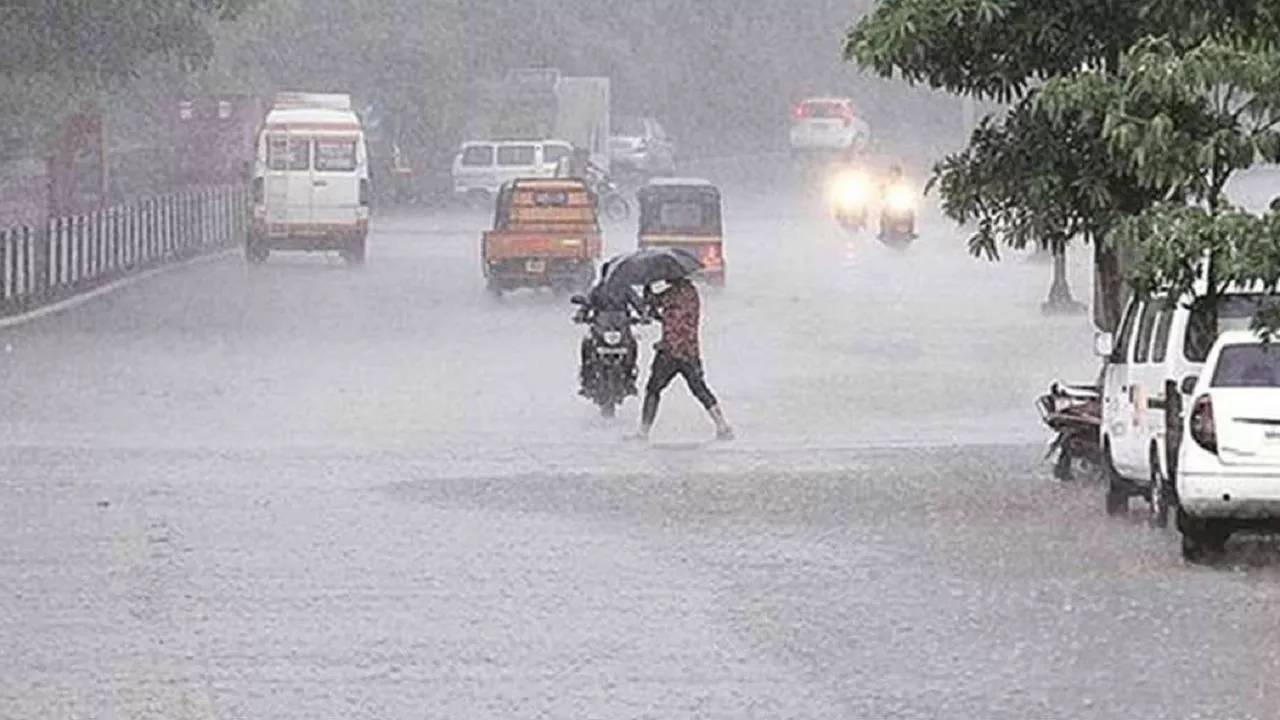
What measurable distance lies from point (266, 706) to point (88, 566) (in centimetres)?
518

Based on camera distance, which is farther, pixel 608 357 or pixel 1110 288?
pixel 608 357

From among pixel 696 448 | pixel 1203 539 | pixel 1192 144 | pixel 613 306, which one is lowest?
pixel 696 448

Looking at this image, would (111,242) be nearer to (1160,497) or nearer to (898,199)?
(898,199)

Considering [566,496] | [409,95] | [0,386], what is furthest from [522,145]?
[566,496]

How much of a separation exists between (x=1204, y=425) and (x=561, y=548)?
378cm

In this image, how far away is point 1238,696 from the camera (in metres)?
12.7

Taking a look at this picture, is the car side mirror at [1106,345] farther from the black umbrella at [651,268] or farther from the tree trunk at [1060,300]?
the tree trunk at [1060,300]

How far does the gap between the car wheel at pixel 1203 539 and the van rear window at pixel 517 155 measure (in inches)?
2167

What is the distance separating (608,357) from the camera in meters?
28.0

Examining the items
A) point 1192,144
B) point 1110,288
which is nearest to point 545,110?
point 1110,288

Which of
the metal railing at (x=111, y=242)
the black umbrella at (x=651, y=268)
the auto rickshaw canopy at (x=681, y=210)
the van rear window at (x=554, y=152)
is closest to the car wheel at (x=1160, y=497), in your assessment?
the black umbrella at (x=651, y=268)

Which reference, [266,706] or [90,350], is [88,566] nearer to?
[266,706]

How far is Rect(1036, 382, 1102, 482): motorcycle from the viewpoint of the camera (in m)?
22.2

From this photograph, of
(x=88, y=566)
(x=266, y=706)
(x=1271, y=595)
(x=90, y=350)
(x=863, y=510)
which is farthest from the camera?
(x=90, y=350)
